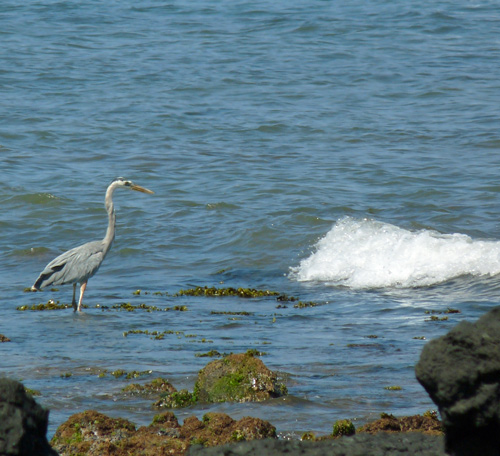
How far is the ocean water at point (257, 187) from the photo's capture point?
681 centimetres

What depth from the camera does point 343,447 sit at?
3.11 m

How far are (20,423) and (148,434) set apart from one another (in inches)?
59.8

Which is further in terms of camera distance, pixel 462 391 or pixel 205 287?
pixel 205 287

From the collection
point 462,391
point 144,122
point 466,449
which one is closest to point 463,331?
point 462,391

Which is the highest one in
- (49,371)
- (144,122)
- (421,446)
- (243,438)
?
(421,446)

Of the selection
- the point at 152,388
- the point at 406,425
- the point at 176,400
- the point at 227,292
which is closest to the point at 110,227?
the point at 227,292

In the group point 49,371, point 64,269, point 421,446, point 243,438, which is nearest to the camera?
point 421,446

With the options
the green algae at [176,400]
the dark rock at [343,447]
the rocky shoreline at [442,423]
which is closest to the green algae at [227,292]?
the green algae at [176,400]

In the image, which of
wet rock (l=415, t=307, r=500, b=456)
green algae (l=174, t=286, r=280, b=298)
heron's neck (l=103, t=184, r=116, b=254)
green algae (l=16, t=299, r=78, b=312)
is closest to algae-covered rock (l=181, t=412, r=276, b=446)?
wet rock (l=415, t=307, r=500, b=456)

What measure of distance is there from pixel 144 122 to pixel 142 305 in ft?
32.3

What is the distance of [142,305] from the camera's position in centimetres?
890

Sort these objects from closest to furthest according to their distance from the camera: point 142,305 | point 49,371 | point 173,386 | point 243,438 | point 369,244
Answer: point 243,438
point 173,386
point 49,371
point 142,305
point 369,244

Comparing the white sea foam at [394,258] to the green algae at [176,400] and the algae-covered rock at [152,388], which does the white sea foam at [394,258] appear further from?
the green algae at [176,400]

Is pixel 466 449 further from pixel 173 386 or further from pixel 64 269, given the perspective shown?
pixel 64 269
